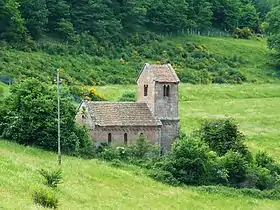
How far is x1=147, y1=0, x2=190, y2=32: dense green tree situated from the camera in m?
119

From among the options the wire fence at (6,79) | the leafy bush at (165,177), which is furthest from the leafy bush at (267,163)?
the wire fence at (6,79)

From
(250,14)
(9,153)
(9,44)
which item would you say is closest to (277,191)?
(9,153)

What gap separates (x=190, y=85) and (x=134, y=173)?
42683 mm

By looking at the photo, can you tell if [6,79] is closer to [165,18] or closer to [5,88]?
[5,88]

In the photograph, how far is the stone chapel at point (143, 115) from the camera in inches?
2470

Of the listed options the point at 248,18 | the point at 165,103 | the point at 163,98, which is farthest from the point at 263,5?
the point at 165,103

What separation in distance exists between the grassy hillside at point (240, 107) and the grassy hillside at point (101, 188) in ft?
57.7

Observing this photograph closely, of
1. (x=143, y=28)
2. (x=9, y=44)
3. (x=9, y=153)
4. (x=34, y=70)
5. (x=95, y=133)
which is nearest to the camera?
(x=9, y=153)

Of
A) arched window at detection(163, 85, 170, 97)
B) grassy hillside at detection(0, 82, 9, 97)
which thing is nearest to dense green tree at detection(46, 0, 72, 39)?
grassy hillside at detection(0, 82, 9, 97)

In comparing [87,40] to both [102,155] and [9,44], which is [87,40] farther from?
[102,155]

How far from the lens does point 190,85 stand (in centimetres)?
9831

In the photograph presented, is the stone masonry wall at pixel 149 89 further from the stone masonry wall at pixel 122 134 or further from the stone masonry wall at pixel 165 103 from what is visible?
the stone masonry wall at pixel 122 134

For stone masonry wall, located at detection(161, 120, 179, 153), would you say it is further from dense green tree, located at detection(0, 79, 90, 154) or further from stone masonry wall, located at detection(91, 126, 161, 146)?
dense green tree, located at detection(0, 79, 90, 154)

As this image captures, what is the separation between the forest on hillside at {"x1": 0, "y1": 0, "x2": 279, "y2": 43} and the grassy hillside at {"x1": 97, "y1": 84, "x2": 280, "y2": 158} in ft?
48.5
